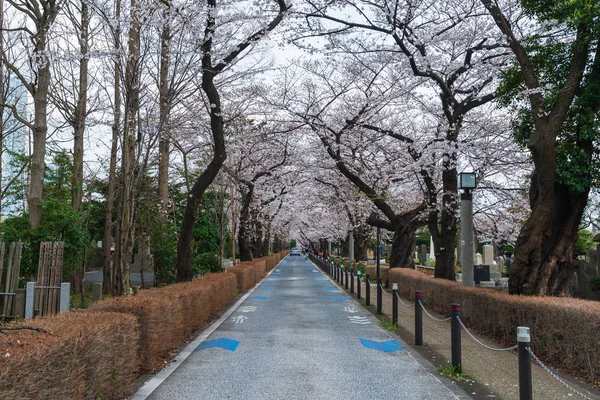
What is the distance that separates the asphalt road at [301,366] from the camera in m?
6.20

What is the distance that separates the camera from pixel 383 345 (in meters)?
9.45

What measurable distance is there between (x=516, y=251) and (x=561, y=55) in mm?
4224

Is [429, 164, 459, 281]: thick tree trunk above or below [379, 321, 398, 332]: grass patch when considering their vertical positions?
above

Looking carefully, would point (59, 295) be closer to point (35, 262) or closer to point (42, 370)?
point (35, 262)

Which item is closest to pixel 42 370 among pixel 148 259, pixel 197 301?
pixel 197 301

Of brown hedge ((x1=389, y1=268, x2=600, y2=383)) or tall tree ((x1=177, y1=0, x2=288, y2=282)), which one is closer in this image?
brown hedge ((x1=389, y1=268, x2=600, y2=383))

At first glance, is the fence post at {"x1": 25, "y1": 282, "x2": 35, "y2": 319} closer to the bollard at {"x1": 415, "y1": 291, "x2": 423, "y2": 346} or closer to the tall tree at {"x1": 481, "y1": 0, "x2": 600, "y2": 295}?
the bollard at {"x1": 415, "y1": 291, "x2": 423, "y2": 346}

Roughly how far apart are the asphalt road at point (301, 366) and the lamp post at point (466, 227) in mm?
2833

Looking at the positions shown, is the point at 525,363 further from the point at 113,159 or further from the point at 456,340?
the point at 113,159

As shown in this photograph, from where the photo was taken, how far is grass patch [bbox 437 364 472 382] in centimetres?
689

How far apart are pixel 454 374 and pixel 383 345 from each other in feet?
8.17

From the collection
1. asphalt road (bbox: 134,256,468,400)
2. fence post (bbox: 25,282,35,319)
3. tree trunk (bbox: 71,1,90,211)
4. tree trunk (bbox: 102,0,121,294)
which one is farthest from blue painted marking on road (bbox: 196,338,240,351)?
tree trunk (bbox: 71,1,90,211)

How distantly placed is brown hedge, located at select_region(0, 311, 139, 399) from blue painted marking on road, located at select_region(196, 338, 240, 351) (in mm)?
Result: 2490

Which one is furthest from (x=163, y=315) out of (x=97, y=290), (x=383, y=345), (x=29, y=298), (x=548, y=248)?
(x=548, y=248)
